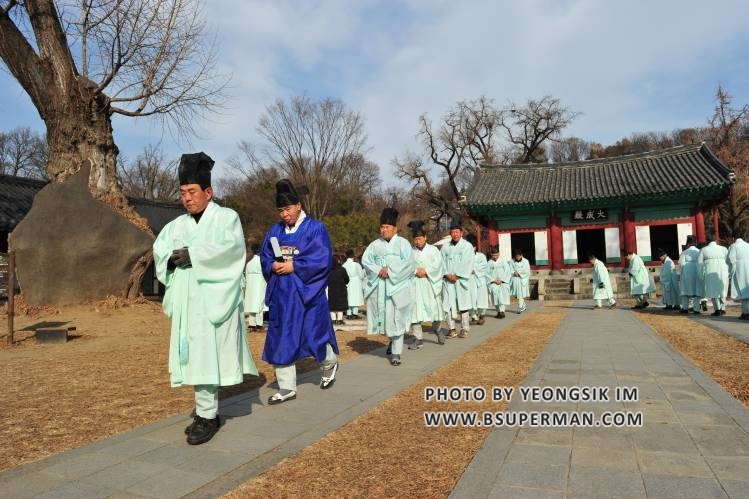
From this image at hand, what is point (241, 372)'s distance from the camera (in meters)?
3.89

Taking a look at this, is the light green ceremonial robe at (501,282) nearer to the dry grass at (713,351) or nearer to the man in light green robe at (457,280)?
the dry grass at (713,351)

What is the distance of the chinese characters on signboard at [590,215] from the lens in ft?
76.6

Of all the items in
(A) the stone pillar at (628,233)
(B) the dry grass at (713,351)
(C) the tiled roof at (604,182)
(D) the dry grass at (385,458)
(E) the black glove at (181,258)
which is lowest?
(D) the dry grass at (385,458)

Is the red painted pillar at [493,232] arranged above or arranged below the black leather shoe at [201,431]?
above

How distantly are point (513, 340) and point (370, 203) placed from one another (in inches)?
1343

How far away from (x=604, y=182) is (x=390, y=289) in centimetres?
2086

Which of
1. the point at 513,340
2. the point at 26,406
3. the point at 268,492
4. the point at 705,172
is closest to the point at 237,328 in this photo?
the point at 268,492

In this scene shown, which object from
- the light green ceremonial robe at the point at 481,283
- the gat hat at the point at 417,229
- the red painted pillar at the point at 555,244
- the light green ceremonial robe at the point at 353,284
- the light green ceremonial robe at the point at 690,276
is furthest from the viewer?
the red painted pillar at the point at 555,244

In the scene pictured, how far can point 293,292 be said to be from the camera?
496 cm

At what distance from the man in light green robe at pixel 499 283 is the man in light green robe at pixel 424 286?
567 centimetres

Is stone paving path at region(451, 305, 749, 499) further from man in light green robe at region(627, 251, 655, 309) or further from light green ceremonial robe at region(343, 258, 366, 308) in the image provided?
man in light green robe at region(627, 251, 655, 309)

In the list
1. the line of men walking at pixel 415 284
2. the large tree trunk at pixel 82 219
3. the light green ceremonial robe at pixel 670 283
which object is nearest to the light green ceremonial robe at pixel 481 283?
the line of men walking at pixel 415 284

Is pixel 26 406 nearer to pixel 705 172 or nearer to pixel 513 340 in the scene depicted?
pixel 513 340

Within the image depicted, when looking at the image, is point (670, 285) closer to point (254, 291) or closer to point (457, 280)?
point (457, 280)
